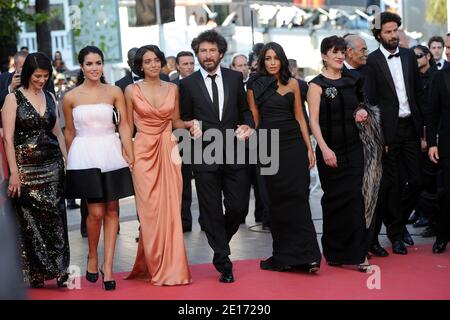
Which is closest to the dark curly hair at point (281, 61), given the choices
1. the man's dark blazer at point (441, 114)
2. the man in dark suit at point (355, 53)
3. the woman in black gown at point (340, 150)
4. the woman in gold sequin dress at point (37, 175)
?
the woman in black gown at point (340, 150)

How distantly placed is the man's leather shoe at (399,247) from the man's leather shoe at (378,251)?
0.45 feet

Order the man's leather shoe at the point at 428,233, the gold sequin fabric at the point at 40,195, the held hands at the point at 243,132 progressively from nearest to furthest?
1. the gold sequin fabric at the point at 40,195
2. the held hands at the point at 243,132
3. the man's leather shoe at the point at 428,233

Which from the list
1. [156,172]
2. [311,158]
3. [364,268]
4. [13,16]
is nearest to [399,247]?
[364,268]

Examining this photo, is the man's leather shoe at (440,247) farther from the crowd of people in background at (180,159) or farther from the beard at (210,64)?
the beard at (210,64)

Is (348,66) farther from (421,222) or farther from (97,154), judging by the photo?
(97,154)

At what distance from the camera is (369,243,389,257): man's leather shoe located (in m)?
9.69

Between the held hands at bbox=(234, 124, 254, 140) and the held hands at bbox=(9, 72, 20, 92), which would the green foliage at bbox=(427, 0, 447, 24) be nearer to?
the held hands at bbox=(9, 72, 20, 92)

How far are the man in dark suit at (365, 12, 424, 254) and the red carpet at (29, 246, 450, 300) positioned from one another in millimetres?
809

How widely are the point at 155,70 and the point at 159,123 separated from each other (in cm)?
47

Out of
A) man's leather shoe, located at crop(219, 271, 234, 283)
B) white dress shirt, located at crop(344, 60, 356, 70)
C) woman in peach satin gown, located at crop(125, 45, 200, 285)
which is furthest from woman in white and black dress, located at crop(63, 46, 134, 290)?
white dress shirt, located at crop(344, 60, 356, 70)

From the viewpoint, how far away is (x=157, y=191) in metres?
8.76

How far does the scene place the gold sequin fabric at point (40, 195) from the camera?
8.52 metres
